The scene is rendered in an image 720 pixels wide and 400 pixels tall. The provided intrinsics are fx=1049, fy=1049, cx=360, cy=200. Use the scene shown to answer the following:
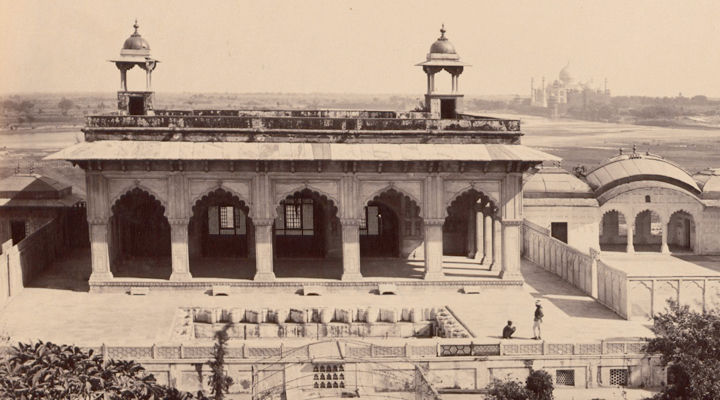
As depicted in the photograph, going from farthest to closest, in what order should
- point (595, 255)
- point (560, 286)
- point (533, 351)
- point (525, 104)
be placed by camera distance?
point (525, 104)
point (560, 286)
point (595, 255)
point (533, 351)

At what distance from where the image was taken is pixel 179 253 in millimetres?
30719

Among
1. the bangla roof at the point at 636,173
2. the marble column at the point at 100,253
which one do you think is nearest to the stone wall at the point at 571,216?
the bangla roof at the point at 636,173

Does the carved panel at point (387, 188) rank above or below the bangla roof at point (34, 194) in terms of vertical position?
above

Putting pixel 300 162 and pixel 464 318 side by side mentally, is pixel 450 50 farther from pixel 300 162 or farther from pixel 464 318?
pixel 464 318

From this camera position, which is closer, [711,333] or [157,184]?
[711,333]

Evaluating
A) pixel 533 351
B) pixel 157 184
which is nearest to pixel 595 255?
pixel 533 351

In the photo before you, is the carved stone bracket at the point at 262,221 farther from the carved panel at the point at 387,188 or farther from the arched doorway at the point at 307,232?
the arched doorway at the point at 307,232

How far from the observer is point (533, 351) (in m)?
23.5

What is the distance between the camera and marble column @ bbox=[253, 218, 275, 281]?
30688 millimetres

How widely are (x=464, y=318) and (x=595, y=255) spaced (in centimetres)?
481

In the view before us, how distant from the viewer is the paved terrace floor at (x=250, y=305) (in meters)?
25.5

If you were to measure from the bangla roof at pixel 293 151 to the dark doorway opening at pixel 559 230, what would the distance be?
8344 millimetres

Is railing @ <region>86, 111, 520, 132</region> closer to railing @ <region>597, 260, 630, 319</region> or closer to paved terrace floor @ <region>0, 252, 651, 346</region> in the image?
paved terrace floor @ <region>0, 252, 651, 346</region>

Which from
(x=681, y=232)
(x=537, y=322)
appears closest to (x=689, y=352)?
(x=537, y=322)
